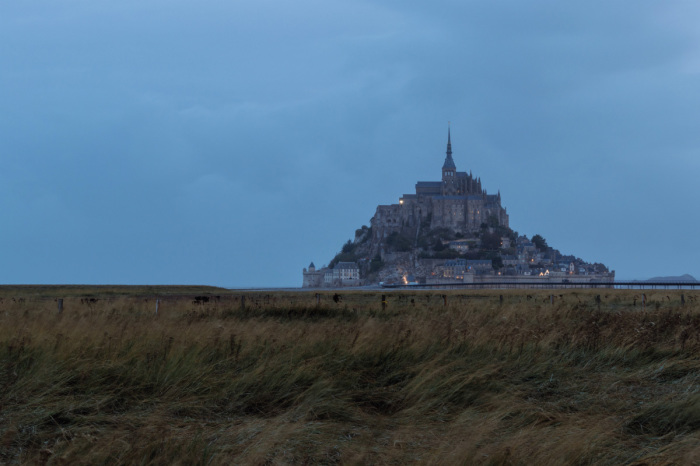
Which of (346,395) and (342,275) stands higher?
(342,275)

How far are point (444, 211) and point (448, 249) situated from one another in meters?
15.5

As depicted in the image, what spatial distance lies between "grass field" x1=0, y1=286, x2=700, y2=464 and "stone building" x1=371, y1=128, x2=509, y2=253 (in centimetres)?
17695

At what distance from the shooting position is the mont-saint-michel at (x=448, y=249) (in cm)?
16588

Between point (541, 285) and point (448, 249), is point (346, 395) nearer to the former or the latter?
point (541, 285)

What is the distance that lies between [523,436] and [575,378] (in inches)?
126

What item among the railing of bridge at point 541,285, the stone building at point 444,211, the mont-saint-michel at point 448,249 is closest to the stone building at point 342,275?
the mont-saint-michel at point 448,249

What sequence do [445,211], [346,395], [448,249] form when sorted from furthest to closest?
[445,211], [448,249], [346,395]

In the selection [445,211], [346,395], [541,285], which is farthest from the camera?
[445,211]

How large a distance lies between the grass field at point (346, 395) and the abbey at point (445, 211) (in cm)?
17695

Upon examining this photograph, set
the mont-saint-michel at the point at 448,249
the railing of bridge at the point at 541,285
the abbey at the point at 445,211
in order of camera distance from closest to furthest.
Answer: the railing of bridge at the point at 541,285 → the mont-saint-michel at the point at 448,249 → the abbey at the point at 445,211

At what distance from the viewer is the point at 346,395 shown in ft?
22.4

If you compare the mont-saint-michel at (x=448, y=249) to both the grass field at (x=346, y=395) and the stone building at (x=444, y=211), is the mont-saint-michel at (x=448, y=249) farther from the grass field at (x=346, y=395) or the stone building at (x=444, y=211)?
the grass field at (x=346, y=395)

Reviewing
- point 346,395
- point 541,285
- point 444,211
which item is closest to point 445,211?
point 444,211

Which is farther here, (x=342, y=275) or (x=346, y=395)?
(x=342, y=275)
